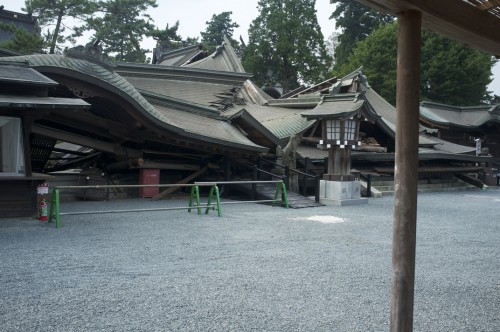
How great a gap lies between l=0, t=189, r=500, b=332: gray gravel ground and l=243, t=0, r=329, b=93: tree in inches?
1065

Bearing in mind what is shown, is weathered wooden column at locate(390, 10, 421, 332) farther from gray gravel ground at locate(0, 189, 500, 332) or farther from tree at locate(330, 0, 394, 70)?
tree at locate(330, 0, 394, 70)

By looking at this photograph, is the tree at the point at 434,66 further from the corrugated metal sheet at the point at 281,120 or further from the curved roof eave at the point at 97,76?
the curved roof eave at the point at 97,76

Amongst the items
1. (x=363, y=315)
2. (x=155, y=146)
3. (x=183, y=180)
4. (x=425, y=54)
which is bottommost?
(x=363, y=315)

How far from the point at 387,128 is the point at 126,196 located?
1089 centimetres

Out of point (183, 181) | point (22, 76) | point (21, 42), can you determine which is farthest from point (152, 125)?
point (21, 42)

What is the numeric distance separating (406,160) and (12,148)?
320 inches

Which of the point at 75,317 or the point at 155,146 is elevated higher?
the point at 155,146

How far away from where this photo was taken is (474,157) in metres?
22.1

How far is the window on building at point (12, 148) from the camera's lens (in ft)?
28.0

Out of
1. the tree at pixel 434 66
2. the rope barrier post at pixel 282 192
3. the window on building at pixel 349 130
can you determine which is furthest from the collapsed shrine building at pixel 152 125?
the tree at pixel 434 66

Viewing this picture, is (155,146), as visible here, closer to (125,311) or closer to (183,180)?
(183,180)

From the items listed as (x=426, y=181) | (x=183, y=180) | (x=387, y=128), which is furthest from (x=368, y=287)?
(x=426, y=181)

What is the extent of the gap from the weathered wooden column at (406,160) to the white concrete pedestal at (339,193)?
1025 centimetres

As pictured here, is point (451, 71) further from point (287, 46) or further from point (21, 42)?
point (21, 42)
